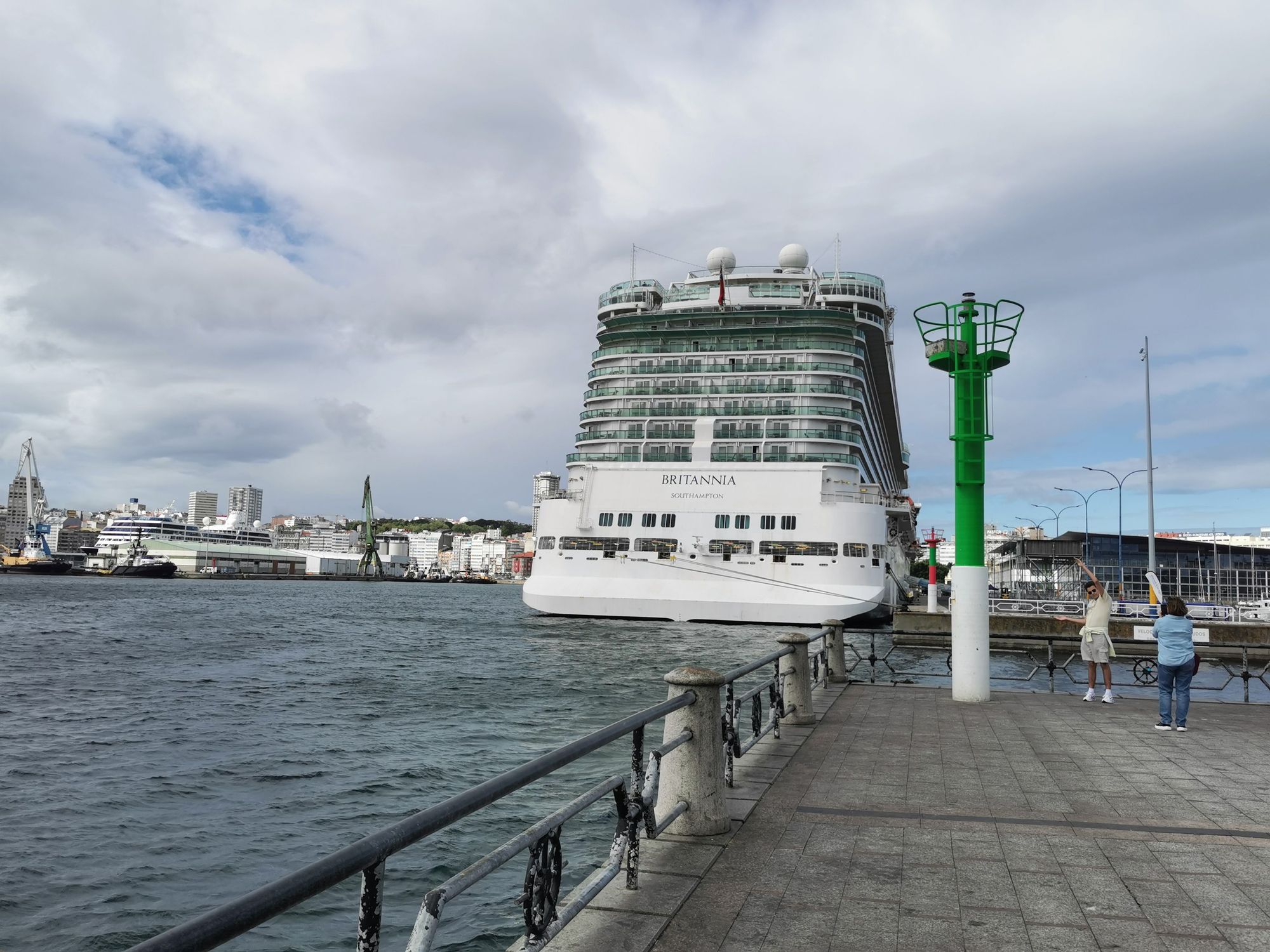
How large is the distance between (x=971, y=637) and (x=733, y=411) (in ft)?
120

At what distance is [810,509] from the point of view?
44.4 m

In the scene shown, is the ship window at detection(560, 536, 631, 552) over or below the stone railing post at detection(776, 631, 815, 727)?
over

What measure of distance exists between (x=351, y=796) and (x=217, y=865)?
306cm

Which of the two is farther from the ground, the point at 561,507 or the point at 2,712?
the point at 561,507

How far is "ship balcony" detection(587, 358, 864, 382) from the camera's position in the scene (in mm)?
51594

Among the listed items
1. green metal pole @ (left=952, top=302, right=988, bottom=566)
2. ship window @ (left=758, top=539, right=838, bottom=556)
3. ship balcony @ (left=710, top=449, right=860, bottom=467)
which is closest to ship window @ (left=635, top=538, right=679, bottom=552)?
ship window @ (left=758, top=539, right=838, bottom=556)

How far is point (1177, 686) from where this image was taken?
12.1 m

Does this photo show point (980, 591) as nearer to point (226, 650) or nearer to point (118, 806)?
point (118, 806)

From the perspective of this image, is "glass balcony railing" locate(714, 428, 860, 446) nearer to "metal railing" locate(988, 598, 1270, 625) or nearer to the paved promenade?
"metal railing" locate(988, 598, 1270, 625)

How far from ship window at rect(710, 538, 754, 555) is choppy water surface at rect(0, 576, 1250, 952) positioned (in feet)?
19.0

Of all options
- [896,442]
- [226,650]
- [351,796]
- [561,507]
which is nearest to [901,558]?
[896,442]

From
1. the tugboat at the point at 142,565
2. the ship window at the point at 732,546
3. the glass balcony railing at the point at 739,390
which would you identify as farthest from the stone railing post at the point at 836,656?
the tugboat at the point at 142,565

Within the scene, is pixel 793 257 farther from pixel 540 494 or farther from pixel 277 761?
pixel 277 761

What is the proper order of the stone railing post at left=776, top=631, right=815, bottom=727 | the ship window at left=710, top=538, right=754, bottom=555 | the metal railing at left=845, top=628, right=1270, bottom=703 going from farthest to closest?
the ship window at left=710, top=538, right=754, bottom=555 < the metal railing at left=845, top=628, right=1270, bottom=703 < the stone railing post at left=776, top=631, right=815, bottom=727
